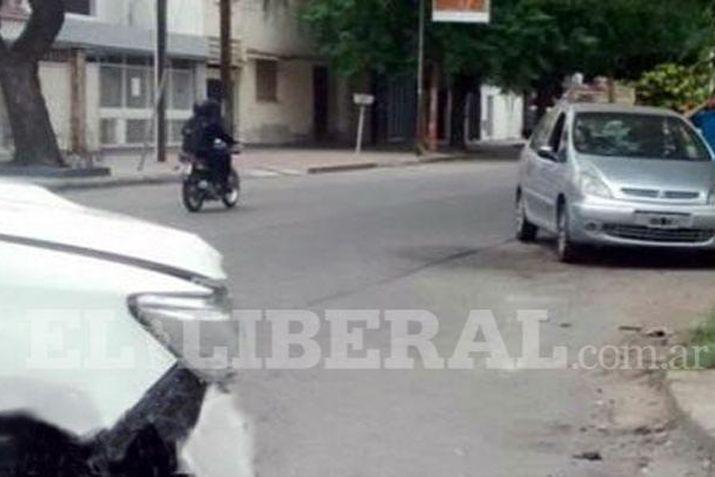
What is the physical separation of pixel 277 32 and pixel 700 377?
149 ft

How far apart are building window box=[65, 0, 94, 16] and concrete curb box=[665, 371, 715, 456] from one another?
114 ft

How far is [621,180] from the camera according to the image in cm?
1602

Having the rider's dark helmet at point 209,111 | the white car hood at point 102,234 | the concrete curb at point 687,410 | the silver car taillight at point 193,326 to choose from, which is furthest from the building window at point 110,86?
the silver car taillight at point 193,326

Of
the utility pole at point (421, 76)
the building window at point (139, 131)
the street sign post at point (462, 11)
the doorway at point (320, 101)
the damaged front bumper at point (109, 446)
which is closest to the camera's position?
the damaged front bumper at point (109, 446)

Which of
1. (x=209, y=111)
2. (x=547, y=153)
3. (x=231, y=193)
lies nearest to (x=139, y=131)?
(x=231, y=193)

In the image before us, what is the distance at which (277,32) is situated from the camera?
53.7 meters

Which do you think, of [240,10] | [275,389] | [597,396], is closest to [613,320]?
[597,396]

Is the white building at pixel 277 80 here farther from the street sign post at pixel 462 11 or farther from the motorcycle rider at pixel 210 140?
the motorcycle rider at pixel 210 140

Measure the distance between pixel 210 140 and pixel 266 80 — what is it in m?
30.6

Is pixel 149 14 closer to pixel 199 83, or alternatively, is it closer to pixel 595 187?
pixel 199 83

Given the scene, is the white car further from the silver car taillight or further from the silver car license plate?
the silver car license plate

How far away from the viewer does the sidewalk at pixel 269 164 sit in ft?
102

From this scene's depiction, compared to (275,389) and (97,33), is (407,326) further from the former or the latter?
(97,33)

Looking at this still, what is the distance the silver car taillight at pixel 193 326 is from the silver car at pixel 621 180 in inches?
480
